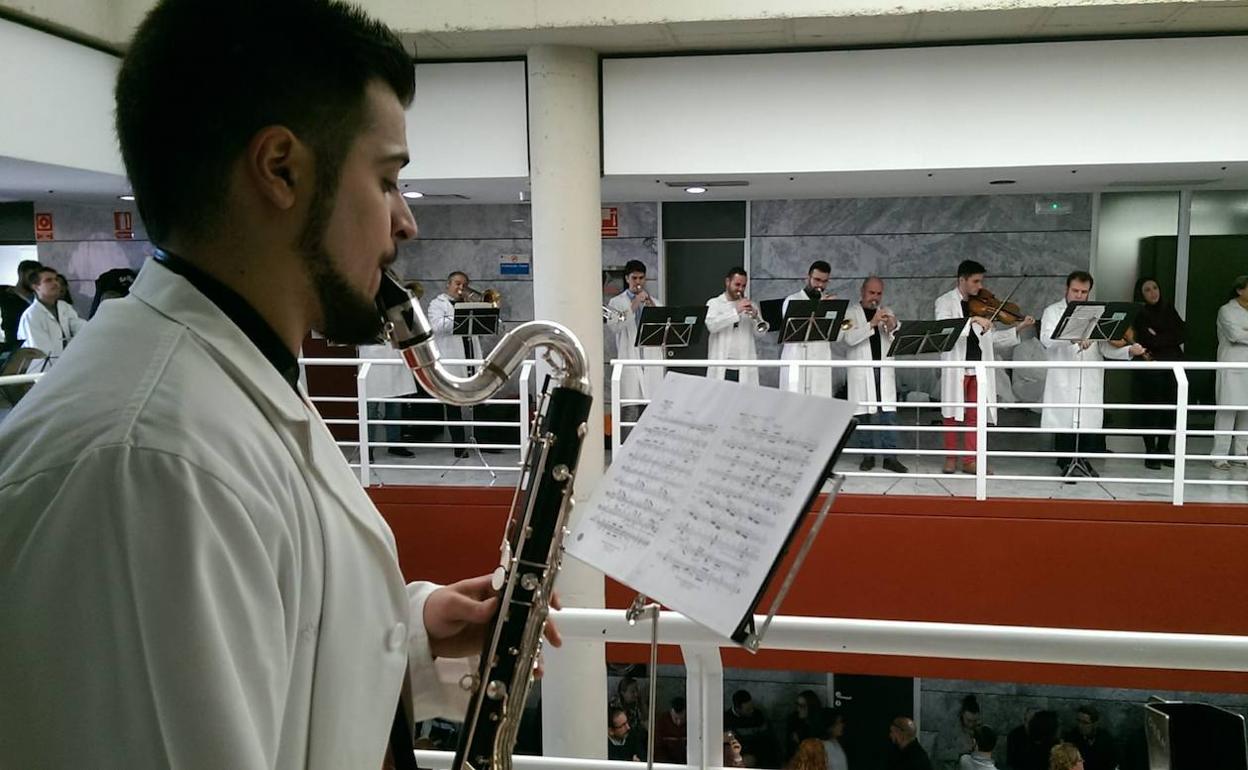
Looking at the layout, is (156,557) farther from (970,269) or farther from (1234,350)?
(1234,350)

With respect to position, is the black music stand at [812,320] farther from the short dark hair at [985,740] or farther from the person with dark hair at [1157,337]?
the short dark hair at [985,740]

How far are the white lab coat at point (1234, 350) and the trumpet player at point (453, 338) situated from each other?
6.79m

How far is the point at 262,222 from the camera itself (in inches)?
42.7

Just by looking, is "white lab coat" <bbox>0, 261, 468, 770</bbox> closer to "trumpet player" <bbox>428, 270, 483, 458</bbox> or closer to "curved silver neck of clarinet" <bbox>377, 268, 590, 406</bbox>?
"curved silver neck of clarinet" <bbox>377, 268, 590, 406</bbox>

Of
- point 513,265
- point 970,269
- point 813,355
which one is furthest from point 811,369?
point 513,265

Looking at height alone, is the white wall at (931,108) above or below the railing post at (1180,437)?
above

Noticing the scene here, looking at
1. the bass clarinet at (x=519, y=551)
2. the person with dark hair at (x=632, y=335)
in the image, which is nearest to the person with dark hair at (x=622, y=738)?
the person with dark hair at (x=632, y=335)

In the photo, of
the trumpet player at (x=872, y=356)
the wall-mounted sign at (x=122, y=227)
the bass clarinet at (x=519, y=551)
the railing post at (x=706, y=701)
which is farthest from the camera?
the wall-mounted sign at (x=122, y=227)

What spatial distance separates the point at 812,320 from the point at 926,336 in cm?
89

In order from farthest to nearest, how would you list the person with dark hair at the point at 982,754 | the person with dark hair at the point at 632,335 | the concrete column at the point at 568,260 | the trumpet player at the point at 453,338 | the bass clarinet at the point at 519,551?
the person with dark hair at the point at 632,335 < the trumpet player at the point at 453,338 < the person with dark hair at the point at 982,754 < the concrete column at the point at 568,260 < the bass clarinet at the point at 519,551

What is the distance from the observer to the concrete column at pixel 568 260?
250 inches

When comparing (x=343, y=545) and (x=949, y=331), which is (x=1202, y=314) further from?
(x=343, y=545)

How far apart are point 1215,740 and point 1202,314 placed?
9.89 metres

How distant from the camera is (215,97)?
3.39 ft
